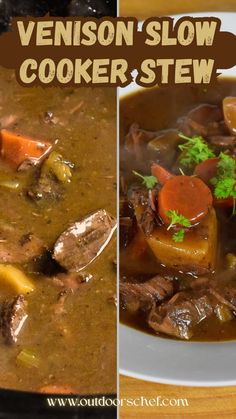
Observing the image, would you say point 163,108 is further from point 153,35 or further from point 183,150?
point 153,35

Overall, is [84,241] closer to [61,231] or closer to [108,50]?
[61,231]

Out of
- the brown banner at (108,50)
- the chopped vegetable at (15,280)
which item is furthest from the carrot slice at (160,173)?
the chopped vegetable at (15,280)

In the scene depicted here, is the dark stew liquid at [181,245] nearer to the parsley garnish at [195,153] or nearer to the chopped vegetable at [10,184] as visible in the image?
the parsley garnish at [195,153]

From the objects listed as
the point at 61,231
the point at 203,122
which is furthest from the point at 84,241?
the point at 203,122

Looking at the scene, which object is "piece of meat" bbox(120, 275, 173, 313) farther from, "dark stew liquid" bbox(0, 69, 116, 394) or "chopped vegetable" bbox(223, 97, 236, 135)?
"chopped vegetable" bbox(223, 97, 236, 135)

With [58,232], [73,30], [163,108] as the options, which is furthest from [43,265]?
[163,108]

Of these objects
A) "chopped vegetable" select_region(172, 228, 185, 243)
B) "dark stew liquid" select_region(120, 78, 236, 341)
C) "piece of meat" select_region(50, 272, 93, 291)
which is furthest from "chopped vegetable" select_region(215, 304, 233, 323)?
"piece of meat" select_region(50, 272, 93, 291)
